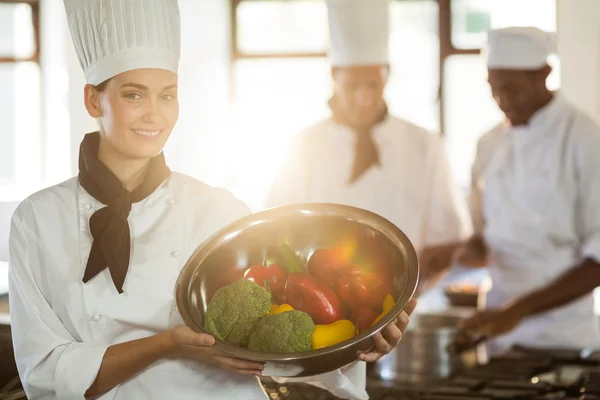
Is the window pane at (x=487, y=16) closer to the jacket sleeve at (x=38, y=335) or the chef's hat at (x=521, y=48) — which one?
the chef's hat at (x=521, y=48)

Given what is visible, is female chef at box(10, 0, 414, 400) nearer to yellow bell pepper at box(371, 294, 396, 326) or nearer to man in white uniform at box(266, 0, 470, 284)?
yellow bell pepper at box(371, 294, 396, 326)

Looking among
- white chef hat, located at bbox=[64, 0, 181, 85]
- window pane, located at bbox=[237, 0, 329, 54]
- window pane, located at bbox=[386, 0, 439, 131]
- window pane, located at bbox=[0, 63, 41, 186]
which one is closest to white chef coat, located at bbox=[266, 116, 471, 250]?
window pane, located at bbox=[0, 63, 41, 186]

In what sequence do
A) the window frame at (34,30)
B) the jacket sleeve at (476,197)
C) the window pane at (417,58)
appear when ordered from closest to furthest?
the window frame at (34,30)
the jacket sleeve at (476,197)
the window pane at (417,58)

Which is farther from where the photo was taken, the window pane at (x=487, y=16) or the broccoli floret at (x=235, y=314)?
the window pane at (x=487, y=16)

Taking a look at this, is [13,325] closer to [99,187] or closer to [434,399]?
[99,187]

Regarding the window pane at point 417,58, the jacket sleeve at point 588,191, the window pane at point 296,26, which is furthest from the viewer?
the window pane at point 417,58

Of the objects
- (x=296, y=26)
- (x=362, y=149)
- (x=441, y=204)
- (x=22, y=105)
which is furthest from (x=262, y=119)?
(x=296, y=26)

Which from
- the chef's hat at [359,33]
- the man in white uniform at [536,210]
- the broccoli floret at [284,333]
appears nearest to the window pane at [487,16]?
the man in white uniform at [536,210]

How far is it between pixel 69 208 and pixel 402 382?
65cm

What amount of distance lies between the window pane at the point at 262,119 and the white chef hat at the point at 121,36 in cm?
24

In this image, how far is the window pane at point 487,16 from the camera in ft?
8.31

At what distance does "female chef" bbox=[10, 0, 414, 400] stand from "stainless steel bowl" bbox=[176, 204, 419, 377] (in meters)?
0.04

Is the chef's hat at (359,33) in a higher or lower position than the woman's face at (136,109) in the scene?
higher

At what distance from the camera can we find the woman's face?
87cm
